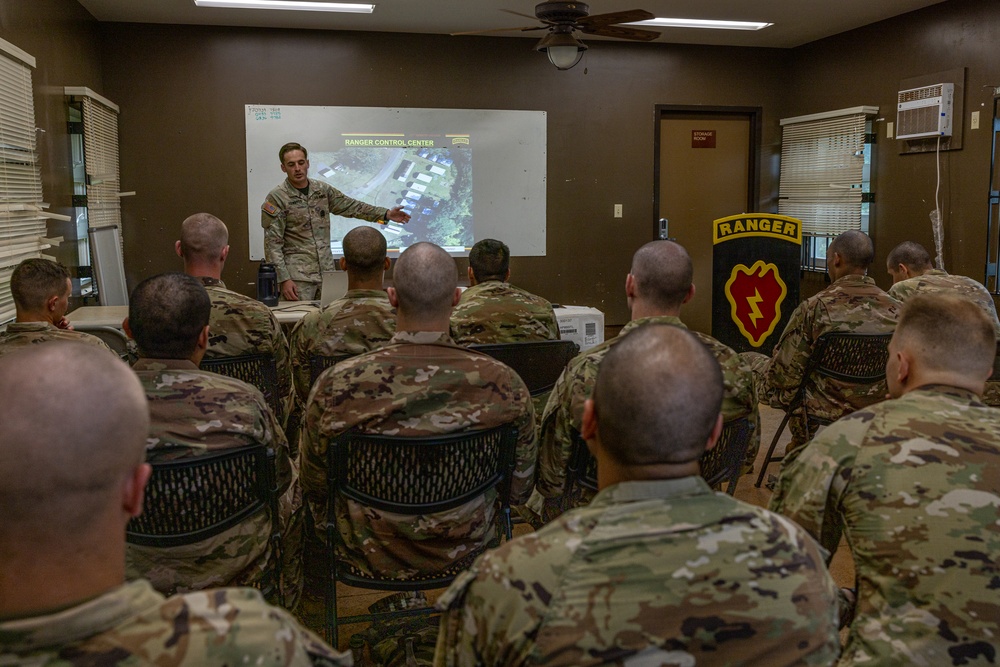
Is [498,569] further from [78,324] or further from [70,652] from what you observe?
[78,324]

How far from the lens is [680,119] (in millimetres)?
7938

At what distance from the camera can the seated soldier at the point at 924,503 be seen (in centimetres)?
140

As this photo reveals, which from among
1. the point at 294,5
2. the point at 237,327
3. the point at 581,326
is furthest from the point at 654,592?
the point at 294,5

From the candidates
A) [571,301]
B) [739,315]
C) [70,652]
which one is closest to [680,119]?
[571,301]

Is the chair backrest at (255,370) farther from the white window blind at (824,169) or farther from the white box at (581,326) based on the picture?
the white window blind at (824,169)

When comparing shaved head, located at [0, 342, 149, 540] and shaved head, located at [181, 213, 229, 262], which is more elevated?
shaved head, located at [181, 213, 229, 262]

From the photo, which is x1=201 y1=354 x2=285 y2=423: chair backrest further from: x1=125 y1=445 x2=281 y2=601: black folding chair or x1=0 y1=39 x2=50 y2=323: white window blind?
x1=0 y1=39 x2=50 y2=323: white window blind

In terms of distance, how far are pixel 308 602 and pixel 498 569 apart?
2.00m

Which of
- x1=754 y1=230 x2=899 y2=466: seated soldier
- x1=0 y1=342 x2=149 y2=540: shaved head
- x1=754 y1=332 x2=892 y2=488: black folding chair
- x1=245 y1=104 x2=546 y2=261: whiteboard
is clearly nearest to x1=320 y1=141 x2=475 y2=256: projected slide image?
x1=245 y1=104 x2=546 y2=261: whiteboard

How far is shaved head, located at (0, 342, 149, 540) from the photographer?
85cm

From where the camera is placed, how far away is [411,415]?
2.03m

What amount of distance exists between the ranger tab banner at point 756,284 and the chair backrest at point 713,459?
9.21ft

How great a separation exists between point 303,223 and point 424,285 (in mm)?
3914

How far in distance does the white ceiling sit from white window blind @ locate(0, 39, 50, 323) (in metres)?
2.01
